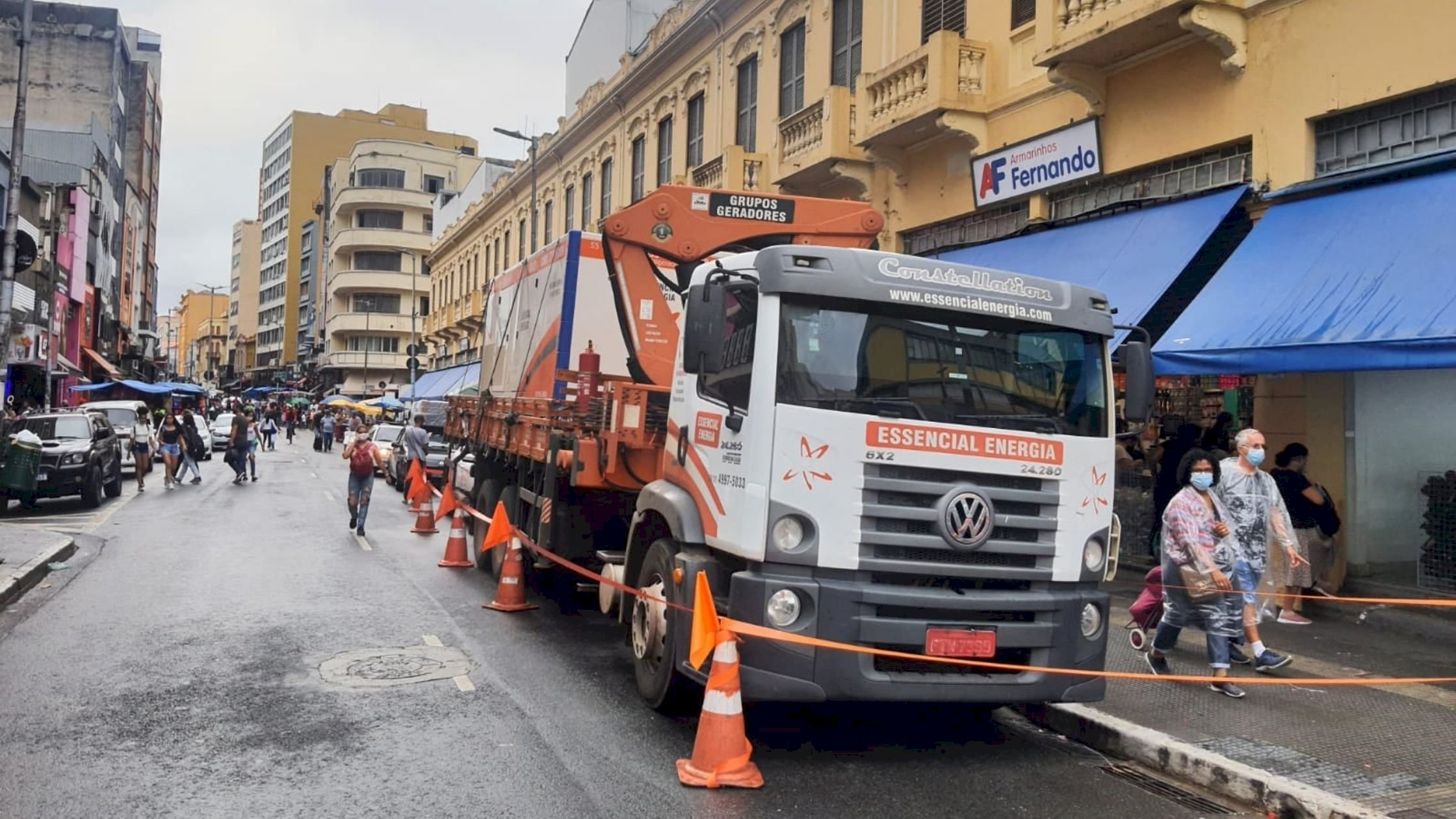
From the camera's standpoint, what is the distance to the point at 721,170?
2102 cm

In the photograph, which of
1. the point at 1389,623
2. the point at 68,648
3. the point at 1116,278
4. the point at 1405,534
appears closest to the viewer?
the point at 68,648

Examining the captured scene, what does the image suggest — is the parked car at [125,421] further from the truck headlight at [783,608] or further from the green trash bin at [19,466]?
the truck headlight at [783,608]

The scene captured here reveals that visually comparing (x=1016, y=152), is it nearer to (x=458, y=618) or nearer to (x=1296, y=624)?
(x=1296, y=624)

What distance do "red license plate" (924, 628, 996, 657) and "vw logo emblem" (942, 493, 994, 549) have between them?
0.47m

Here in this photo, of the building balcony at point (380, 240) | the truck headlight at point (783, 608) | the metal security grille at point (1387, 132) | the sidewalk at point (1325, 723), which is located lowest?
the sidewalk at point (1325, 723)

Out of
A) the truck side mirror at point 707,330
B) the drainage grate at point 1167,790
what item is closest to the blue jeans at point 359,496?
the truck side mirror at point 707,330

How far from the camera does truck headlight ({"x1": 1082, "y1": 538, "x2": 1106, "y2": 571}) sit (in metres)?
5.95

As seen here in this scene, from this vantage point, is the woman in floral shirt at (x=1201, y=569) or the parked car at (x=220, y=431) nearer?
the woman in floral shirt at (x=1201, y=569)

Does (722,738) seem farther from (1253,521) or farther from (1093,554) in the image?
(1253,521)

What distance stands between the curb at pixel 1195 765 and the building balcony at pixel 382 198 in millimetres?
77711

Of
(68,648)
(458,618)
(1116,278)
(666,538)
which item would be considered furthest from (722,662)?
(1116,278)

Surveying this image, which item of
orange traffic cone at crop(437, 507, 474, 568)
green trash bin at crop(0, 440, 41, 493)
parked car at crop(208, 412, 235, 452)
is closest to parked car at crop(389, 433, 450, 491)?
green trash bin at crop(0, 440, 41, 493)

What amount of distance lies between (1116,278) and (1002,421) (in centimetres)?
640

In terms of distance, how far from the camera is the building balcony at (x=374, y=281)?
79.0 meters
